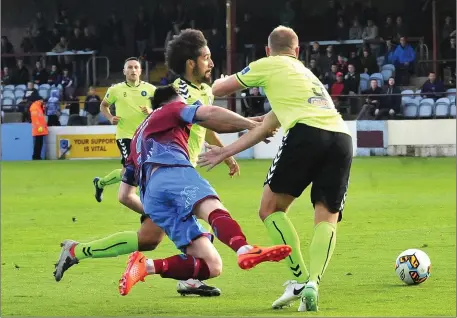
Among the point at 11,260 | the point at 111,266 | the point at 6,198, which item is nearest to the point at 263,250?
the point at 111,266

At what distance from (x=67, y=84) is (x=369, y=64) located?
10023 millimetres

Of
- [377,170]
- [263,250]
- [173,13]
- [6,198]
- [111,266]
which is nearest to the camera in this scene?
[263,250]

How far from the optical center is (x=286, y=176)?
25.9ft

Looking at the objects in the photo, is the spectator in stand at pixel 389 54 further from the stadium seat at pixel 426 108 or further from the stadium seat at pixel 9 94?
the stadium seat at pixel 9 94

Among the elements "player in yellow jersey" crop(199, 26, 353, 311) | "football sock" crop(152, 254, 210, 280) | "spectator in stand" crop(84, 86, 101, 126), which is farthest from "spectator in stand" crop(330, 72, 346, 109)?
→ "football sock" crop(152, 254, 210, 280)

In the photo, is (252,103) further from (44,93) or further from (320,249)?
(320,249)

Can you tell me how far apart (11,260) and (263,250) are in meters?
4.93

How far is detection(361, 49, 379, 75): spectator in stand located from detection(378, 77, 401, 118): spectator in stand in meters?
1.43

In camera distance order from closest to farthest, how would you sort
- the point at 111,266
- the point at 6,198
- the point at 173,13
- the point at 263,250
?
the point at 263,250 → the point at 111,266 → the point at 6,198 → the point at 173,13

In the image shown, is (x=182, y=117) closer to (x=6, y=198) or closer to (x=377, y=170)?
(x=6, y=198)

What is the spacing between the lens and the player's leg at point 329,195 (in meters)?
7.84

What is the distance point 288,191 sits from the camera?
7945mm

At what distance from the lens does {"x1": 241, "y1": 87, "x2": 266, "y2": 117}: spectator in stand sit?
107ft

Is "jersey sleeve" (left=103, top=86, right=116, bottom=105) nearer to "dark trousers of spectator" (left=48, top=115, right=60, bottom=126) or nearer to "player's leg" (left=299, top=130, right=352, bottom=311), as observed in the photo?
"player's leg" (left=299, top=130, right=352, bottom=311)
